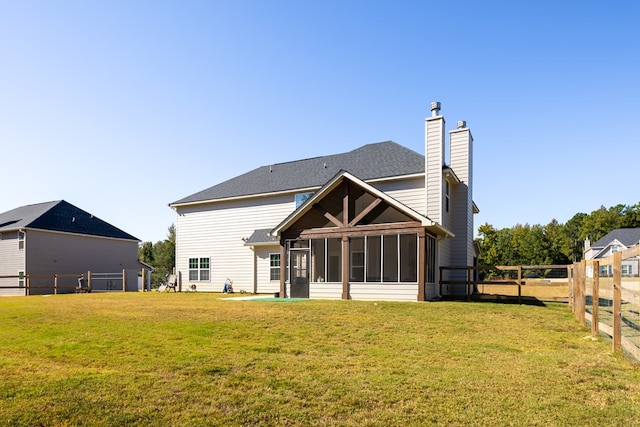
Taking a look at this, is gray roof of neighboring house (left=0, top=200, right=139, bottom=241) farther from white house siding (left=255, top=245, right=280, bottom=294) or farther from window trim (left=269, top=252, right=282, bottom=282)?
window trim (left=269, top=252, right=282, bottom=282)

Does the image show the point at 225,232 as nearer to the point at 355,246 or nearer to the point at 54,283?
the point at 355,246

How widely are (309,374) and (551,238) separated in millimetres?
85552

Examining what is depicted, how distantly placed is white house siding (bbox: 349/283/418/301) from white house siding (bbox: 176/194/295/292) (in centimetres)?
789

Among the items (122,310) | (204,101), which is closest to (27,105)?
(204,101)

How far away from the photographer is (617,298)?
20.9 feet

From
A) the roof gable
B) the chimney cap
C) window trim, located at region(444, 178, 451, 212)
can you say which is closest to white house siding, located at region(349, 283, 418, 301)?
the roof gable

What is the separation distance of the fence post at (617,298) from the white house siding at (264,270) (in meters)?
17.3

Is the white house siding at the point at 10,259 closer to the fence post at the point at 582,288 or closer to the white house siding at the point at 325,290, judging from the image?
the white house siding at the point at 325,290

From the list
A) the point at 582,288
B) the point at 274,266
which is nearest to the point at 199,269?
the point at 274,266

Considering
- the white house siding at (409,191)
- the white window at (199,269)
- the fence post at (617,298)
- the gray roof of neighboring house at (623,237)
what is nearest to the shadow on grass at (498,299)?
the white house siding at (409,191)

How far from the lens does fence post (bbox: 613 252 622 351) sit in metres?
6.36

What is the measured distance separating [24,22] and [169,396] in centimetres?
1358

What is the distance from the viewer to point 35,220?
30469 mm

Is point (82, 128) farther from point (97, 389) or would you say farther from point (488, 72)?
point (488, 72)
